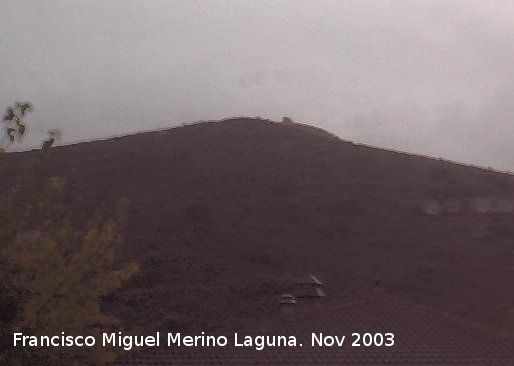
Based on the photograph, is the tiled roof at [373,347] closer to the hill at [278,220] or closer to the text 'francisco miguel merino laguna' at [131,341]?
the text 'francisco miguel merino laguna' at [131,341]

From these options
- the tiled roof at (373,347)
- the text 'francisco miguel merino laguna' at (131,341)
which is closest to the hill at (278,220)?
the tiled roof at (373,347)

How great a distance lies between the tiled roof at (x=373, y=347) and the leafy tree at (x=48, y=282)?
6362mm

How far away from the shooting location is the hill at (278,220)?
39750mm

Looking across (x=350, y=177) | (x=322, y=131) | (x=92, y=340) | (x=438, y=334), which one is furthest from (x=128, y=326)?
(x=322, y=131)

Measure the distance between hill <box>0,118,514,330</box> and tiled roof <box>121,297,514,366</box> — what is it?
15.8m

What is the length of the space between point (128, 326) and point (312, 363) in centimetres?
1892

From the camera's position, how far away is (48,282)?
9445 mm

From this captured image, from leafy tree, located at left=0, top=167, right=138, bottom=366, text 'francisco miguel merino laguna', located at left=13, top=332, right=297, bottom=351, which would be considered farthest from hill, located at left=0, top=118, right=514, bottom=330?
leafy tree, located at left=0, top=167, right=138, bottom=366

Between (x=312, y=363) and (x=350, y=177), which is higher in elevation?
(x=350, y=177)

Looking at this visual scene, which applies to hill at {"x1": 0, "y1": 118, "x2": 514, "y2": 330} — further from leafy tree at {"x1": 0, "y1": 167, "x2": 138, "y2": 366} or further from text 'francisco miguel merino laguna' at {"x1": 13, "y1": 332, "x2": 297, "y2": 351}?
leafy tree at {"x1": 0, "y1": 167, "x2": 138, "y2": 366}

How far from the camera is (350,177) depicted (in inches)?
2292

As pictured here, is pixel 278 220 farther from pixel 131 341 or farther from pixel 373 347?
pixel 131 341

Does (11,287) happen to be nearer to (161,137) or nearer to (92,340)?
(92,340)

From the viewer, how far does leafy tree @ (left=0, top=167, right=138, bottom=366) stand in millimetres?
9469
